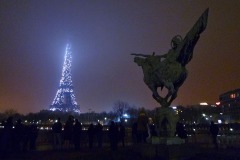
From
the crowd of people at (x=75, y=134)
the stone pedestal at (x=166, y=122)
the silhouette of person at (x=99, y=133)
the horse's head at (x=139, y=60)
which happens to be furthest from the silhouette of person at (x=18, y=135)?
the stone pedestal at (x=166, y=122)

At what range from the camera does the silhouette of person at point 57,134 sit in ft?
73.7

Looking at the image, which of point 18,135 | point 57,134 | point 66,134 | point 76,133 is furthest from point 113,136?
point 18,135

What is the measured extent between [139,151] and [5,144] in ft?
28.7

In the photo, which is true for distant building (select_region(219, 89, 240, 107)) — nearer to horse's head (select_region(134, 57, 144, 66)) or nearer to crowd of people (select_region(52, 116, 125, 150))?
crowd of people (select_region(52, 116, 125, 150))

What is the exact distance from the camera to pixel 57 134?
2305 cm

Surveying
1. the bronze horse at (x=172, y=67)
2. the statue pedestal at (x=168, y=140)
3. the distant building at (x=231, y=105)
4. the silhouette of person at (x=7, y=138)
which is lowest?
the statue pedestal at (x=168, y=140)

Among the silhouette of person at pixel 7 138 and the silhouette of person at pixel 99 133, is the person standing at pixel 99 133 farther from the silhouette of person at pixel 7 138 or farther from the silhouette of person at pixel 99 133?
the silhouette of person at pixel 7 138

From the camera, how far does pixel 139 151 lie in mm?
14719

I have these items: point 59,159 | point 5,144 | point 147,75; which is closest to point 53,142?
point 5,144

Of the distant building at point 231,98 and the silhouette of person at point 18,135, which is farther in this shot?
the distant building at point 231,98

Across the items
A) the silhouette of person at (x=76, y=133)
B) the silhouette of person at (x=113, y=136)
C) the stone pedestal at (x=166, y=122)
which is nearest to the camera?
the stone pedestal at (x=166, y=122)

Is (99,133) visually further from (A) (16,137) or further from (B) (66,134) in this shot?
(A) (16,137)

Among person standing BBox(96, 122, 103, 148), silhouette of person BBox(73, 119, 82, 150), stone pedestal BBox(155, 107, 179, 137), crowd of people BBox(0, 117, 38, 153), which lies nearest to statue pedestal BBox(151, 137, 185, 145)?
stone pedestal BBox(155, 107, 179, 137)

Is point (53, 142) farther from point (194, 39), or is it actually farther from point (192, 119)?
point (192, 119)
